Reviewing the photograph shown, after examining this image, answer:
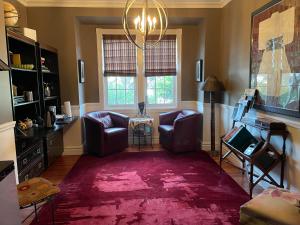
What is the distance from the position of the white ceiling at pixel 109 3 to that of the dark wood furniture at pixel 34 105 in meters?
0.85

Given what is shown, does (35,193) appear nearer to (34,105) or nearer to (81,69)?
(34,105)

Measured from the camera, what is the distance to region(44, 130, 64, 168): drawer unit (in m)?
3.73

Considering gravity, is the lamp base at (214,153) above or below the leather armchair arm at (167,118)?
below

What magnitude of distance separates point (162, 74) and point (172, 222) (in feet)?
11.8

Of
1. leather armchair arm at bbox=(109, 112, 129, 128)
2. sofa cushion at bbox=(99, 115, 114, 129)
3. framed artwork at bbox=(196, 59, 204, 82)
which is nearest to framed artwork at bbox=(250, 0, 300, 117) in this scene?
framed artwork at bbox=(196, 59, 204, 82)

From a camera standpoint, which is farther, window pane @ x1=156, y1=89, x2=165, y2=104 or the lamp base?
window pane @ x1=156, y1=89, x2=165, y2=104

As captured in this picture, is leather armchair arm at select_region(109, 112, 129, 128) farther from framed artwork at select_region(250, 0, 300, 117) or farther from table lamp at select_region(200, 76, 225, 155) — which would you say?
framed artwork at select_region(250, 0, 300, 117)

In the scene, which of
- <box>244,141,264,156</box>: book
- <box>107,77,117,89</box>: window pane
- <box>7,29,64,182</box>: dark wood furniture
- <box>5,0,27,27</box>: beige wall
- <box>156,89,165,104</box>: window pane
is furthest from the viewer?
<box>156,89,165,104</box>: window pane

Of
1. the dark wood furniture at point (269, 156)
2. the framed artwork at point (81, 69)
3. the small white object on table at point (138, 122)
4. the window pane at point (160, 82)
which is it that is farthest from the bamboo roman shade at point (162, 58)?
the dark wood furniture at point (269, 156)

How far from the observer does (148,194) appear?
9.91 ft

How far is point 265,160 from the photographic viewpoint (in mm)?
2770

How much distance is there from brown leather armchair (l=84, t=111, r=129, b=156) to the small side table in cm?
16

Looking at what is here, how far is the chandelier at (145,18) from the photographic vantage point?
257cm

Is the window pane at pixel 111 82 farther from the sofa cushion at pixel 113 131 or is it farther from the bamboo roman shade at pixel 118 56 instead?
the sofa cushion at pixel 113 131
